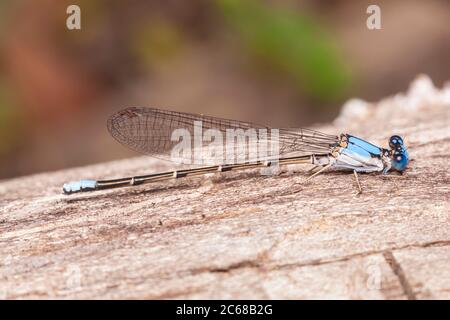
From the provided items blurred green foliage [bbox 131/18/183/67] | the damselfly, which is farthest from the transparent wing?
blurred green foliage [bbox 131/18/183/67]

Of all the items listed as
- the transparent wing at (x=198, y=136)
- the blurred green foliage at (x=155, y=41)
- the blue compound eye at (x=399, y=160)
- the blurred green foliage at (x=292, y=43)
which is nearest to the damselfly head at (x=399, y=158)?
the blue compound eye at (x=399, y=160)

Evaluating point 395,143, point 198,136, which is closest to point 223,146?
point 198,136

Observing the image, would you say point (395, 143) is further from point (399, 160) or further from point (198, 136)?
point (198, 136)

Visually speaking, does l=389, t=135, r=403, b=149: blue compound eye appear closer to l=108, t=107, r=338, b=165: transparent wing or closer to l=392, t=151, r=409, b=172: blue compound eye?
l=392, t=151, r=409, b=172: blue compound eye
